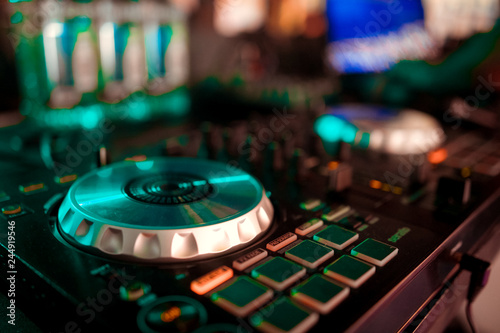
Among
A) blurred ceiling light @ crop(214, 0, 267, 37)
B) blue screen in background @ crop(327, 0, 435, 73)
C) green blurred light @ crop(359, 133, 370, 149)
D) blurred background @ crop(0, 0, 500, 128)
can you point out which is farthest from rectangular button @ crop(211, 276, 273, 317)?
blurred ceiling light @ crop(214, 0, 267, 37)

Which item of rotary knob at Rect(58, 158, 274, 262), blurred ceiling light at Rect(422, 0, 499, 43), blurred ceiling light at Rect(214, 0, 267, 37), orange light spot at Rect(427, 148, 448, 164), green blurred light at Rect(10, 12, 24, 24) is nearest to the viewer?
rotary knob at Rect(58, 158, 274, 262)

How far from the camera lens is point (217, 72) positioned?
1540 millimetres

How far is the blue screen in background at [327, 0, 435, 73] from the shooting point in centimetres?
119

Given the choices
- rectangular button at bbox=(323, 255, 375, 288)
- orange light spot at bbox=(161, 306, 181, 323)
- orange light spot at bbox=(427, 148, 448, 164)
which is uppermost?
orange light spot at bbox=(161, 306, 181, 323)

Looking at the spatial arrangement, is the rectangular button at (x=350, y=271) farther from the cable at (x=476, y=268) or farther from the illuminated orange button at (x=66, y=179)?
the illuminated orange button at (x=66, y=179)

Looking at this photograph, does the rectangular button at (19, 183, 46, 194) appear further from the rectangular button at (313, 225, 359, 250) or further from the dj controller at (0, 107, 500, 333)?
the rectangular button at (313, 225, 359, 250)

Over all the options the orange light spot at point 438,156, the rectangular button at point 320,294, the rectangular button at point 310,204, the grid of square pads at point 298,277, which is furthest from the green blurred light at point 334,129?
the rectangular button at point 320,294

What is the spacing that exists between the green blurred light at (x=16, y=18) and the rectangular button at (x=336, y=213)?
0.87 m

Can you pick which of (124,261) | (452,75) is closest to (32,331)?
(124,261)

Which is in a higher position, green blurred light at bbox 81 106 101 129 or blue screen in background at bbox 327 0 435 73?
blue screen in background at bbox 327 0 435 73

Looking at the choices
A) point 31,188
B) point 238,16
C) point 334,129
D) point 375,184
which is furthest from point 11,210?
point 238,16

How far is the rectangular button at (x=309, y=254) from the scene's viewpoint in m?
0.44

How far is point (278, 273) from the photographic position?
0.42m

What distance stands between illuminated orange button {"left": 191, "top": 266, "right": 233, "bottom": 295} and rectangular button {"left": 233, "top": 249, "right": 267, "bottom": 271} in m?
0.01
